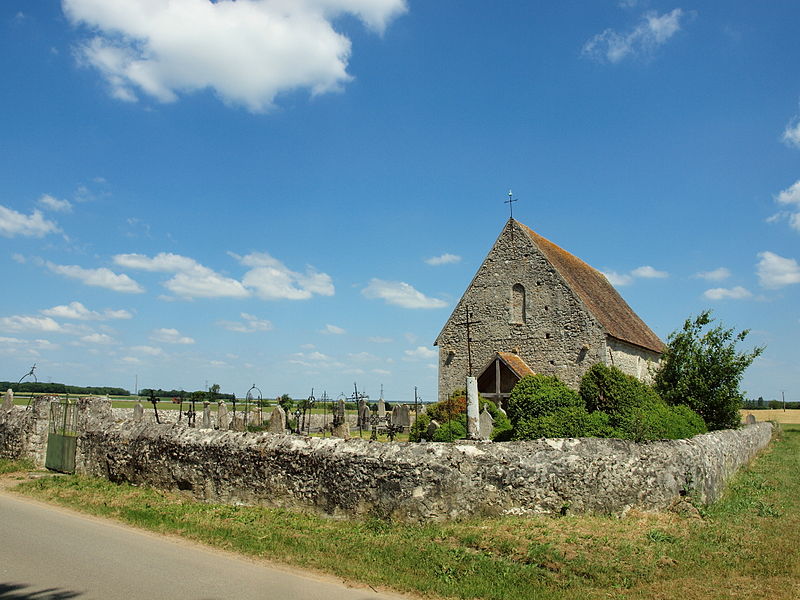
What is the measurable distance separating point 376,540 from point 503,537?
5.74 feet

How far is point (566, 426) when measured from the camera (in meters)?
12.3

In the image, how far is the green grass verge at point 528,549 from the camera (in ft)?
21.3

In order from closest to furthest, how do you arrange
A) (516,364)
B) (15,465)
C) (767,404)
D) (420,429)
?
(15,465) → (420,429) → (516,364) → (767,404)

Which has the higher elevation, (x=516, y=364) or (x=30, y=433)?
(x=516, y=364)

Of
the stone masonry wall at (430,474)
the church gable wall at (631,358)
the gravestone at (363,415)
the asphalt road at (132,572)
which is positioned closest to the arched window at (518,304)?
the church gable wall at (631,358)

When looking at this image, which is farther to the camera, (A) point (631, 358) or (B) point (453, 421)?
(A) point (631, 358)

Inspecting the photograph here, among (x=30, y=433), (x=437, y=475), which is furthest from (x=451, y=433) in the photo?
(x=30, y=433)

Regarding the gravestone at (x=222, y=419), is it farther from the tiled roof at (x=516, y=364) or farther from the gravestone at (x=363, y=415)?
the tiled roof at (x=516, y=364)

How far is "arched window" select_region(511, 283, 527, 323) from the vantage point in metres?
24.3

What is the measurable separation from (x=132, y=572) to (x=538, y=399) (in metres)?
9.23

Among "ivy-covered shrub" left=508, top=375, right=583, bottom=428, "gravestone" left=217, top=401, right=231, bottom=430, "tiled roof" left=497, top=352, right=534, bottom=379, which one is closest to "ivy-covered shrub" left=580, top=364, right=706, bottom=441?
"ivy-covered shrub" left=508, top=375, right=583, bottom=428

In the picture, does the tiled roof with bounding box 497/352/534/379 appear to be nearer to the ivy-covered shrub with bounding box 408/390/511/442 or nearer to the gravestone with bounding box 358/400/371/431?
the ivy-covered shrub with bounding box 408/390/511/442

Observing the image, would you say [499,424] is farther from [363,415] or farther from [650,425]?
[363,415]

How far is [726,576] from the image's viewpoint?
6789 mm
